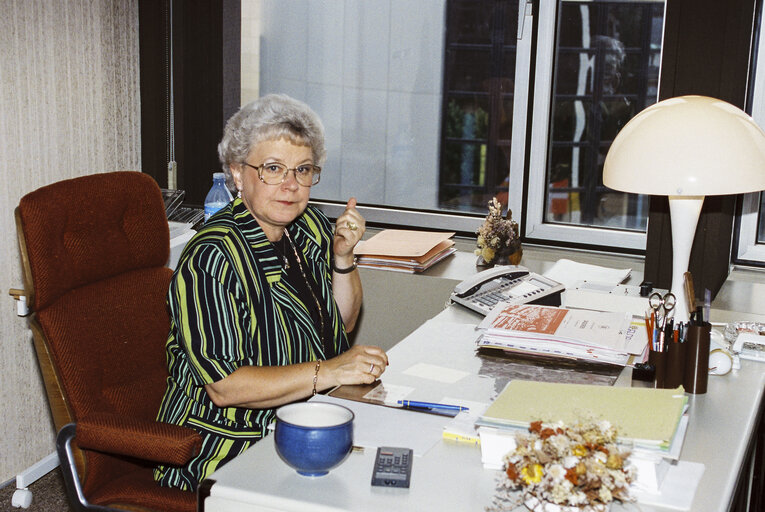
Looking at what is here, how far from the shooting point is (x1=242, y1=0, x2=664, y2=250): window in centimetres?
304

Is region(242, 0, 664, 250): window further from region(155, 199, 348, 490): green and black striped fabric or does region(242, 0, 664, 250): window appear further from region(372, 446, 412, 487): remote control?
region(372, 446, 412, 487): remote control

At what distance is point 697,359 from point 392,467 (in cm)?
70

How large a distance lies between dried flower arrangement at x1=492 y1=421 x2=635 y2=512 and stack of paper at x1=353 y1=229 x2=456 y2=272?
66.0 inches

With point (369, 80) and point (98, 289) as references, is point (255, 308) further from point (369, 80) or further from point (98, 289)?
point (369, 80)

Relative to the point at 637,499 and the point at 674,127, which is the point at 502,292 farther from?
the point at 637,499

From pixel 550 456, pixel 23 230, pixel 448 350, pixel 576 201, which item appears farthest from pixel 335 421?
pixel 576 201

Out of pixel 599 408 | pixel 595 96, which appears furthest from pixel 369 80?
pixel 599 408

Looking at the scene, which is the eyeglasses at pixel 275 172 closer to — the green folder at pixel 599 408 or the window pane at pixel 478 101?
the green folder at pixel 599 408

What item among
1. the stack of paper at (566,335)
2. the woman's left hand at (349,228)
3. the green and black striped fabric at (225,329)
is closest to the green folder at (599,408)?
the stack of paper at (566,335)

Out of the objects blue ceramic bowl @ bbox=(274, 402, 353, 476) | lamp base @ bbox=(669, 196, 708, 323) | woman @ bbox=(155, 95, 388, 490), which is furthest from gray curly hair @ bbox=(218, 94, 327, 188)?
lamp base @ bbox=(669, 196, 708, 323)

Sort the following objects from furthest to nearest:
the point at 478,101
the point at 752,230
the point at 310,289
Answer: the point at 478,101 → the point at 752,230 → the point at 310,289

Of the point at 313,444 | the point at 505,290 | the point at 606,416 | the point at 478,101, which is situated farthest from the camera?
the point at 478,101

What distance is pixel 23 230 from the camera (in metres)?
1.64

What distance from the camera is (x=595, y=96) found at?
10.0 feet
